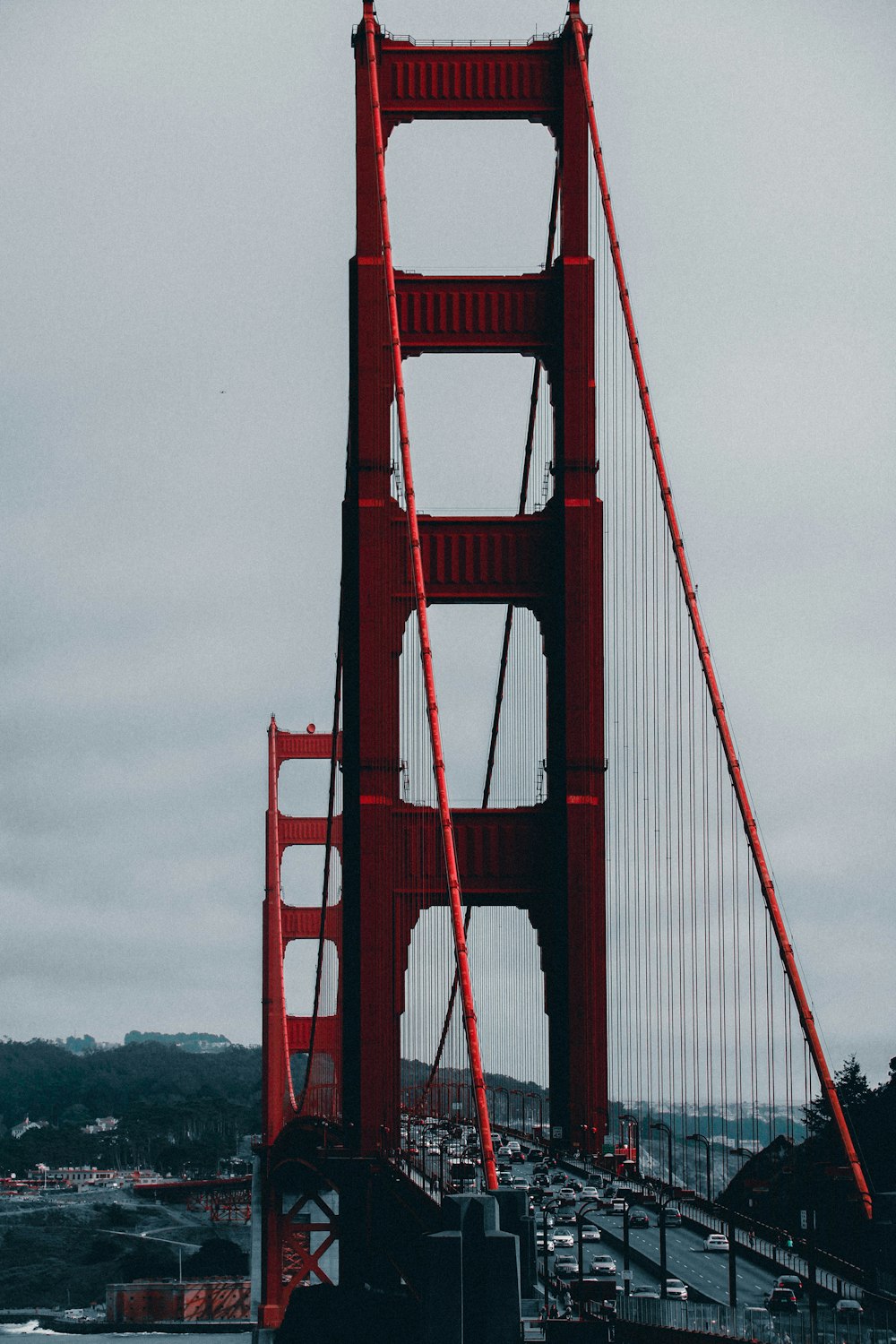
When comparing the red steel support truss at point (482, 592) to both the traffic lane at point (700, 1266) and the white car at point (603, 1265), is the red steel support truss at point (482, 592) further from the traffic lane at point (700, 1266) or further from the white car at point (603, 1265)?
the white car at point (603, 1265)

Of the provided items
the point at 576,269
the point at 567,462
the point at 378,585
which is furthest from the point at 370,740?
the point at 576,269

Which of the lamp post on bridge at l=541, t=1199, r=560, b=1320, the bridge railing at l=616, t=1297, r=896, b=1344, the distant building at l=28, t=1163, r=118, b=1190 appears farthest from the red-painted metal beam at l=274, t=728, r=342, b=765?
the distant building at l=28, t=1163, r=118, b=1190

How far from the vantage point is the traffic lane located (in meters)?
30.2

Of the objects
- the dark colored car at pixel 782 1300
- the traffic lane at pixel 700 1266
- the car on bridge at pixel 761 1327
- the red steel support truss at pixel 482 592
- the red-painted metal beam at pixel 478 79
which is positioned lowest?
the car on bridge at pixel 761 1327

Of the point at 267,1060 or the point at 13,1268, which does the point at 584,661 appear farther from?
the point at 13,1268

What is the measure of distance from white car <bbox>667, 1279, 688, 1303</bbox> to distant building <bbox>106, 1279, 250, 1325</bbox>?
70405 mm

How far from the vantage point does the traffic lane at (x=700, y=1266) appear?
30219 mm

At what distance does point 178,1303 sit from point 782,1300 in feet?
250

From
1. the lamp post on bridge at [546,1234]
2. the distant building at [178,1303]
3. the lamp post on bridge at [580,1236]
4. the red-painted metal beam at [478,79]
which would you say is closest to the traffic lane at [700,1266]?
the lamp post on bridge at [580,1236]

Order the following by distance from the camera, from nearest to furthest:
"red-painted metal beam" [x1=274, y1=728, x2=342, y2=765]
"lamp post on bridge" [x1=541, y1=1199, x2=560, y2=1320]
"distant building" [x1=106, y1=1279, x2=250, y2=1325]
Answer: "lamp post on bridge" [x1=541, y1=1199, x2=560, y2=1320] → "red-painted metal beam" [x1=274, y1=728, x2=342, y2=765] → "distant building" [x1=106, y1=1279, x2=250, y2=1325]

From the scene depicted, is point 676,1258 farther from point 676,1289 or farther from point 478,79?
point 478,79

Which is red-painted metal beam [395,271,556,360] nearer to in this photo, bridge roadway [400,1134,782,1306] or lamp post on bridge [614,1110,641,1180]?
lamp post on bridge [614,1110,641,1180]

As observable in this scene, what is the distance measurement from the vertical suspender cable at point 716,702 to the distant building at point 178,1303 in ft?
251

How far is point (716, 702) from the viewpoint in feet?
76.9
